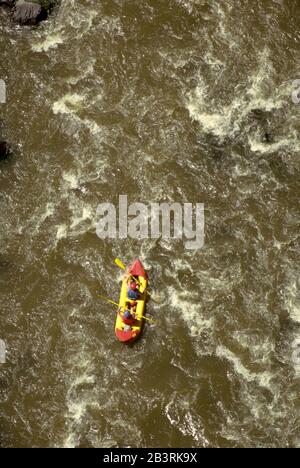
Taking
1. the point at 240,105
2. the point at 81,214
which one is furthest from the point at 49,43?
the point at 240,105

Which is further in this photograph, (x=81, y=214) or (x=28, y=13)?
(x=28, y=13)

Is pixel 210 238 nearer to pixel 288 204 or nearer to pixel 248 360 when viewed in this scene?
pixel 288 204

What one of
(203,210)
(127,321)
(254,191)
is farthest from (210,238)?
(127,321)

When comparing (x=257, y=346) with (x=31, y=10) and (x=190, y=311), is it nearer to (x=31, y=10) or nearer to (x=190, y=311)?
(x=190, y=311)

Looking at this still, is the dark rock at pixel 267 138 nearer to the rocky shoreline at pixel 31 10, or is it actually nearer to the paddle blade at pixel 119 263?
the paddle blade at pixel 119 263

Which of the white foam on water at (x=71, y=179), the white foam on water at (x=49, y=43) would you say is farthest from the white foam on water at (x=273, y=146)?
the white foam on water at (x=49, y=43)
